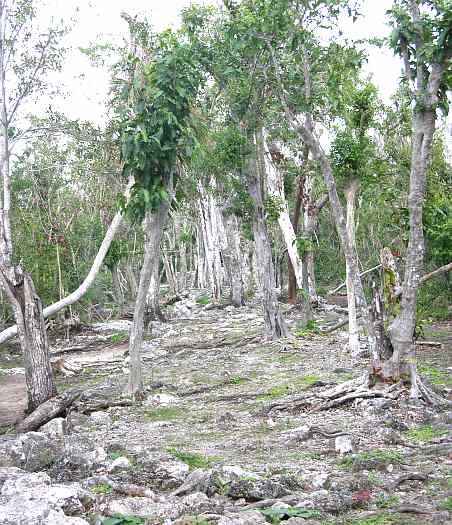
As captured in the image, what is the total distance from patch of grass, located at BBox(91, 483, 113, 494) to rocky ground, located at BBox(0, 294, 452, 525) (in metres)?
0.01

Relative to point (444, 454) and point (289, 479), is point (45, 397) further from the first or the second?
point (444, 454)

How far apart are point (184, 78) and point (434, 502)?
8324 mm

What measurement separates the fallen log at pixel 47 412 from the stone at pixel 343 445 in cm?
454

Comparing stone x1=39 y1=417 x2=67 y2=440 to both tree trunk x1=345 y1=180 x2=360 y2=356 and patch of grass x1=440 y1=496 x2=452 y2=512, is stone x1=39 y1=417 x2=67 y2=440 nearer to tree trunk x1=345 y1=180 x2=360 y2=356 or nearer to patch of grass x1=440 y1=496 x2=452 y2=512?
patch of grass x1=440 y1=496 x2=452 y2=512

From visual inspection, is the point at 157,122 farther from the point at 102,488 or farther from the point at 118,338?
the point at 118,338

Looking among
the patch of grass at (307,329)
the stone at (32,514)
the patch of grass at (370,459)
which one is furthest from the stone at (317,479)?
the patch of grass at (307,329)

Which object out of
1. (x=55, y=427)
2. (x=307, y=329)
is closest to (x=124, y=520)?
(x=55, y=427)

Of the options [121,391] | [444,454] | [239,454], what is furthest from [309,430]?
[121,391]

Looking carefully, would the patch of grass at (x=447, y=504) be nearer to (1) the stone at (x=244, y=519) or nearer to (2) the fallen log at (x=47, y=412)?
(1) the stone at (x=244, y=519)

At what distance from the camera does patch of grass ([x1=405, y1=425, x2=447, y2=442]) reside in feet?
24.9

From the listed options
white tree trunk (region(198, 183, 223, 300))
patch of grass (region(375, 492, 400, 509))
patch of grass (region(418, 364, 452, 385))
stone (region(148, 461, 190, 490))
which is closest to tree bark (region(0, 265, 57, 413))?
stone (region(148, 461, 190, 490))

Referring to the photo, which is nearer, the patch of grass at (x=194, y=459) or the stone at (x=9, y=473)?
the stone at (x=9, y=473)

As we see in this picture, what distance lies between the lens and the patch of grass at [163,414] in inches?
401

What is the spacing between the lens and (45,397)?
34.8 ft
